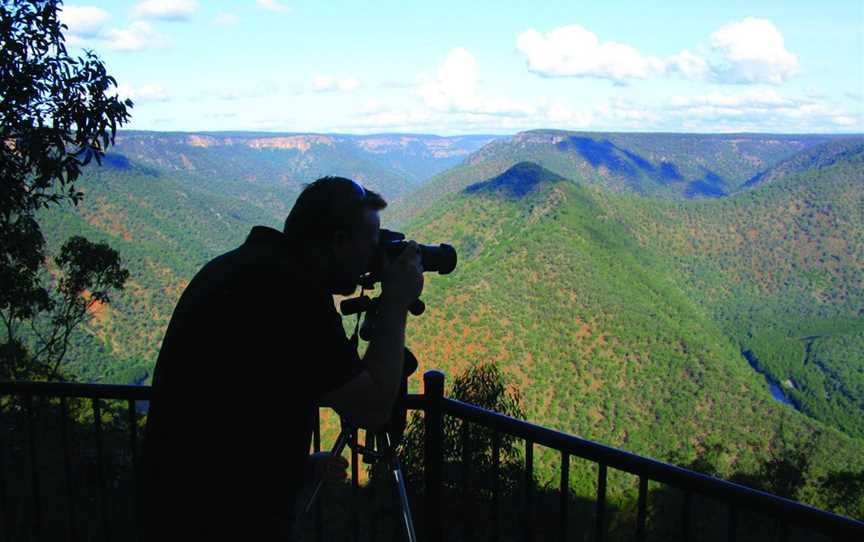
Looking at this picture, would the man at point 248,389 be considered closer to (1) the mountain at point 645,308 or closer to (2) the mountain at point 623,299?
(2) the mountain at point 623,299

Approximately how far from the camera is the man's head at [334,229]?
1.78 m

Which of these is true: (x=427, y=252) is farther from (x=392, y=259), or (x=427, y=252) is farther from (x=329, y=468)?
(x=329, y=468)

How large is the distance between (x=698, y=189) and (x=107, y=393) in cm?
20774

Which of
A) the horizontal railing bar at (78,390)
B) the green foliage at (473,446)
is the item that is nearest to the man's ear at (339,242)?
the horizontal railing bar at (78,390)

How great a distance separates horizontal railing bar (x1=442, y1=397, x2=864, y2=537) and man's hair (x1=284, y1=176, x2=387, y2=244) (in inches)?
36.3

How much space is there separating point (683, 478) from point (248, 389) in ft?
3.90

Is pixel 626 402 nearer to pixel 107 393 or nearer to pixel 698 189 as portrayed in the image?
pixel 107 393

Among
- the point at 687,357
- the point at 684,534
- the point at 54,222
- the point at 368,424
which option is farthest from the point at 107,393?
the point at 54,222

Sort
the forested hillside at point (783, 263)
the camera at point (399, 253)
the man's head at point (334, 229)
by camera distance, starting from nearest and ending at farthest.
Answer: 1. the man's head at point (334, 229)
2. the camera at point (399, 253)
3. the forested hillside at point (783, 263)

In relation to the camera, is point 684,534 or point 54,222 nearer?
point 684,534

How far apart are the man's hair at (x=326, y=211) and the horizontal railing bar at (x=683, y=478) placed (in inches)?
36.3

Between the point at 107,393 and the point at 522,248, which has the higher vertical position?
the point at 107,393

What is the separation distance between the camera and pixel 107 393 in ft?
9.21

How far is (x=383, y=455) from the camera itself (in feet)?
7.72
